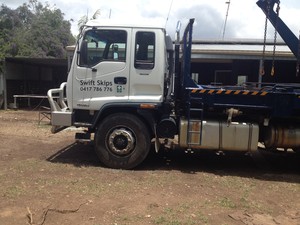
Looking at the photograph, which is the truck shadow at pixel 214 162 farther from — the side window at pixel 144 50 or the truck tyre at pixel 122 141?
the side window at pixel 144 50

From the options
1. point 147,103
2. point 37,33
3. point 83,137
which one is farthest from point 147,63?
point 37,33

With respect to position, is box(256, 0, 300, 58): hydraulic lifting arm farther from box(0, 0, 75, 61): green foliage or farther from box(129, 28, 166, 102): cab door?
box(0, 0, 75, 61): green foliage

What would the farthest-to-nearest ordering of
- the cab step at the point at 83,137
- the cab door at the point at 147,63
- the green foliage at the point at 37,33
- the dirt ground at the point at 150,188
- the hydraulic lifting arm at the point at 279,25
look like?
the green foliage at the point at 37,33 < the hydraulic lifting arm at the point at 279,25 < the cab step at the point at 83,137 < the cab door at the point at 147,63 < the dirt ground at the point at 150,188

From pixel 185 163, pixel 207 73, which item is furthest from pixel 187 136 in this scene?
pixel 207 73

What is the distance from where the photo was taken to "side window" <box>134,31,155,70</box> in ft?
23.0

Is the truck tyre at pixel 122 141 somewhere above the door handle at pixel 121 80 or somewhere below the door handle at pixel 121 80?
below

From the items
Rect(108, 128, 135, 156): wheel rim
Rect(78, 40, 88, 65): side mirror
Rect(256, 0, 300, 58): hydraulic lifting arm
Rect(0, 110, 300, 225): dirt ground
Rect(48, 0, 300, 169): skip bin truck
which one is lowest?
Rect(0, 110, 300, 225): dirt ground

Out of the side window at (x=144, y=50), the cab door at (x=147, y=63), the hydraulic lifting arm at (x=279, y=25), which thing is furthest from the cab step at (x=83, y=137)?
the hydraulic lifting arm at (x=279, y=25)

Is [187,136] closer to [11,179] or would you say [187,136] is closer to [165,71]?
[165,71]

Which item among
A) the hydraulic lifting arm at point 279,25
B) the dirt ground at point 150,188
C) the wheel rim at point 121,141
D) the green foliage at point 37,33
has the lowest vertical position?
the dirt ground at point 150,188

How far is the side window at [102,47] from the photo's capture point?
7039 millimetres

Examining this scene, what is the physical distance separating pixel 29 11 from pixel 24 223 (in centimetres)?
6825

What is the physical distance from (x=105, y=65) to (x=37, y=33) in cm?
4229

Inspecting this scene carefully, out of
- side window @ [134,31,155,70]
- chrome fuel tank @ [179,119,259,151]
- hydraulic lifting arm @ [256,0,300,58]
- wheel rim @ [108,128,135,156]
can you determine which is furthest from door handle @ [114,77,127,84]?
hydraulic lifting arm @ [256,0,300,58]
